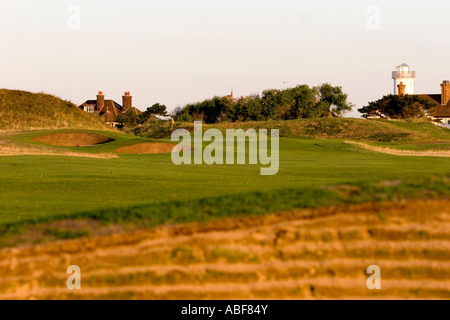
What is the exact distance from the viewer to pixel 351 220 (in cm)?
973

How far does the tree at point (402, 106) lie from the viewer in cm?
10381

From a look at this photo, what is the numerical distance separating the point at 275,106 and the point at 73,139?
5559 centimetres

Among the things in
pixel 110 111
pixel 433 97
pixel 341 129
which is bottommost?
pixel 341 129

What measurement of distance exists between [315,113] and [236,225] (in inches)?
3679

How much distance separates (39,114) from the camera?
59875 mm

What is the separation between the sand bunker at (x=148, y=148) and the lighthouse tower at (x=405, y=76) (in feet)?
339

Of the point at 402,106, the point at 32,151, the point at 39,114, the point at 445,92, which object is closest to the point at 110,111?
the point at 402,106

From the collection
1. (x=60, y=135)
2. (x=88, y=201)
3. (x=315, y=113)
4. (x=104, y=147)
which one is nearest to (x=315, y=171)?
(x=88, y=201)

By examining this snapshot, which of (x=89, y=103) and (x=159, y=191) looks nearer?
(x=159, y=191)

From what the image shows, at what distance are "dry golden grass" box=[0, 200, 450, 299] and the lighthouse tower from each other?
133266 millimetres

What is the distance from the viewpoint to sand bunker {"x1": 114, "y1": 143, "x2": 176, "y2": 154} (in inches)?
1670

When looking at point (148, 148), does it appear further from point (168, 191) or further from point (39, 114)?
point (168, 191)

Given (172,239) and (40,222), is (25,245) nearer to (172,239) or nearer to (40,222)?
(40,222)

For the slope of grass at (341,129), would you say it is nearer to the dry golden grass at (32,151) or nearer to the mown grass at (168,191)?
the dry golden grass at (32,151)
